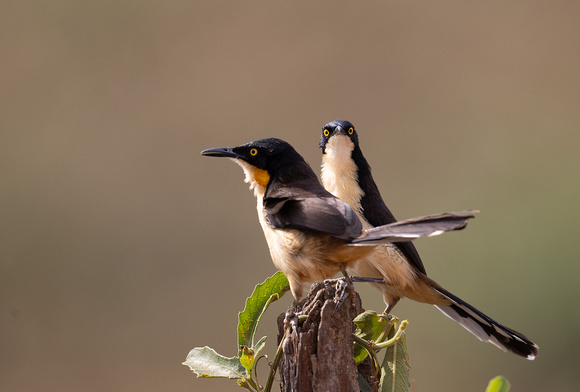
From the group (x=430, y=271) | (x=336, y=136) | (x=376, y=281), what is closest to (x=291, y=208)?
(x=376, y=281)

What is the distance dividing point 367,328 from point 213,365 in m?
0.69

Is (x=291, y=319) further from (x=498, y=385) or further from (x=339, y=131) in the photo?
(x=339, y=131)

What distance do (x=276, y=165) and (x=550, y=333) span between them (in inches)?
327

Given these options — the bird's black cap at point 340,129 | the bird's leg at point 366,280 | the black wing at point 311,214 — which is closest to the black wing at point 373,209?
the bird's black cap at point 340,129

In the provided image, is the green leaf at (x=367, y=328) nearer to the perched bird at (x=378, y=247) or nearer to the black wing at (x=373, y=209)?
the perched bird at (x=378, y=247)

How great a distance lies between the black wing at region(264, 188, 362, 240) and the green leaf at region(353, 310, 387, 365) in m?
0.36

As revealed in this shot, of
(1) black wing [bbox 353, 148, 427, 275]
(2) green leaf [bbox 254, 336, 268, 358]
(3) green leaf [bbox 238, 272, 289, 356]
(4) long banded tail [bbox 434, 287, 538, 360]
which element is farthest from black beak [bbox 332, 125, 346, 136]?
(2) green leaf [bbox 254, 336, 268, 358]

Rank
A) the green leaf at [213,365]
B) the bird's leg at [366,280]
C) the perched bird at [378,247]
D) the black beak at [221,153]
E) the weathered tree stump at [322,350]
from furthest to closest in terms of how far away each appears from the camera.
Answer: the perched bird at [378,247]
the bird's leg at [366,280]
the black beak at [221,153]
the green leaf at [213,365]
the weathered tree stump at [322,350]

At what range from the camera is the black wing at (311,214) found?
2973mm

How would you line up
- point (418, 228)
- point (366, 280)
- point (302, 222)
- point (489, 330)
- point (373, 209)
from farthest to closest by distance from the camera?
point (373, 209)
point (489, 330)
point (366, 280)
point (302, 222)
point (418, 228)

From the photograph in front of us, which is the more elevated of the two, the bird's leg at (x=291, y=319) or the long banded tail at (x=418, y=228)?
the long banded tail at (x=418, y=228)

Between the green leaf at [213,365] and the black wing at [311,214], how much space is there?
0.65m

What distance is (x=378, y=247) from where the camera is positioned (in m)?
4.46

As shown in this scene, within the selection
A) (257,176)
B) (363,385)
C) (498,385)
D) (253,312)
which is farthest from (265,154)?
(498,385)
